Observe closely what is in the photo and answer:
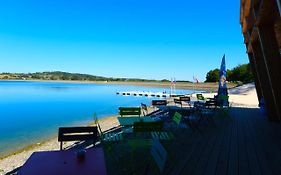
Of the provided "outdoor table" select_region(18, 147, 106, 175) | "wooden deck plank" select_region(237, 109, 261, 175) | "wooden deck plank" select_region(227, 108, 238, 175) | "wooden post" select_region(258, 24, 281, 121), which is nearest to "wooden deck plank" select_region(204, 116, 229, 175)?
"wooden deck plank" select_region(227, 108, 238, 175)

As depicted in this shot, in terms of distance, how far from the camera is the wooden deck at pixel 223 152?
4.96 m

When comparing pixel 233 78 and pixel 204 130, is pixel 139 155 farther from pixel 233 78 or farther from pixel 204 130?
pixel 233 78

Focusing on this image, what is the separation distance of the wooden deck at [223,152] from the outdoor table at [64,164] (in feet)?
4.77

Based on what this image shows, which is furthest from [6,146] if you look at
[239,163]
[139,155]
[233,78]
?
[233,78]

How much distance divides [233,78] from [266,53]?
233 ft

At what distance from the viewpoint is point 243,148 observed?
6508 millimetres

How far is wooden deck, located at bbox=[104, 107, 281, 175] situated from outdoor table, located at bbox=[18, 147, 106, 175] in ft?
4.77

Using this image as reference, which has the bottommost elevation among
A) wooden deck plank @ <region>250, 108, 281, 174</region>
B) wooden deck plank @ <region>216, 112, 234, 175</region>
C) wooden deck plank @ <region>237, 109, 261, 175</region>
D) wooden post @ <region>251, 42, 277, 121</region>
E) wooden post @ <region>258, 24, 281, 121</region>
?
wooden deck plank @ <region>250, 108, 281, 174</region>

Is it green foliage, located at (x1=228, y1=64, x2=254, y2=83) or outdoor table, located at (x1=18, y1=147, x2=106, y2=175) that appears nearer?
outdoor table, located at (x1=18, y1=147, x2=106, y2=175)

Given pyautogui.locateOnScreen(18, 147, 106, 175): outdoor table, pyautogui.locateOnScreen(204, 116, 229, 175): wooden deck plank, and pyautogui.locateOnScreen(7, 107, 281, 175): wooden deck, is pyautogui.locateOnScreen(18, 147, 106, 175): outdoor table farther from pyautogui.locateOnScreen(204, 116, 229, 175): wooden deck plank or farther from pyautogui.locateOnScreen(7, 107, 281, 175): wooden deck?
pyautogui.locateOnScreen(204, 116, 229, 175): wooden deck plank

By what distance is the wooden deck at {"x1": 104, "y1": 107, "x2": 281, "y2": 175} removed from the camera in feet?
16.3

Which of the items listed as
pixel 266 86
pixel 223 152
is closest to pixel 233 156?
pixel 223 152

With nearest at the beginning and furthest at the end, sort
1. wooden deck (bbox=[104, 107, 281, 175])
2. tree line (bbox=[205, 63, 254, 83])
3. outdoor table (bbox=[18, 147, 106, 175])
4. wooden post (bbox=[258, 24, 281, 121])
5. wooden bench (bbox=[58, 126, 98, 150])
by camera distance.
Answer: outdoor table (bbox=[18, 147, 106, 175])
wooden bench (bbox=[58, 126, 98, 150])
wooden deck (bbox=[104, 107, 281, 175])
wooden post (bbox=[258, 24, 281, 121])
tree line (bbox=[205, 63, 254, 83])

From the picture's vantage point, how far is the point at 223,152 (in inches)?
241
